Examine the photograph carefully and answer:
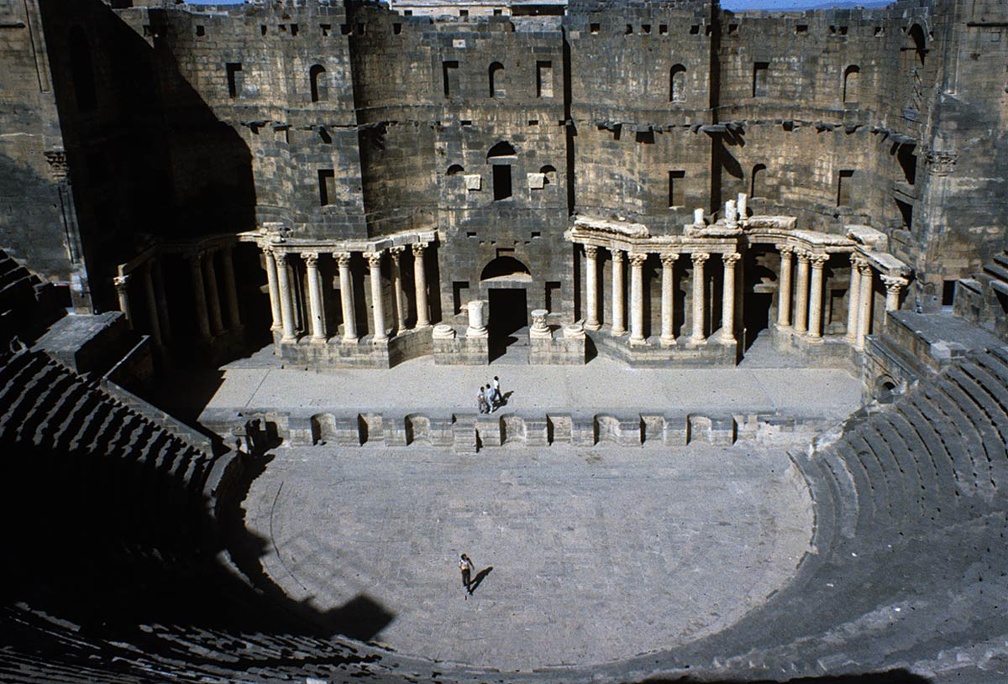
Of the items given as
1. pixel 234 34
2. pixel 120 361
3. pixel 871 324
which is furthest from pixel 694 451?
pixel 234 34

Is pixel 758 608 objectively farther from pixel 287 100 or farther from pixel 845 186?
pixel 287 100

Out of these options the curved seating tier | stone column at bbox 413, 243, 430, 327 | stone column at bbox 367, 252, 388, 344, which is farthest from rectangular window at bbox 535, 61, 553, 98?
the curved seating tier

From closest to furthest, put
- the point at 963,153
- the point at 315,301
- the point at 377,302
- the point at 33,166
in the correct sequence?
the point at 963,153
the point at 33,166
the point at 377,302
the point at 315,301

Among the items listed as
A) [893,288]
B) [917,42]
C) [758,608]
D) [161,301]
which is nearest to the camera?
[758,608]

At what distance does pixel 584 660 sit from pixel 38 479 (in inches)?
482

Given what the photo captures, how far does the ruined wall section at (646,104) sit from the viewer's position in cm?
3056

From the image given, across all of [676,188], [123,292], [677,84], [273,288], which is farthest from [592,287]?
[123,292]

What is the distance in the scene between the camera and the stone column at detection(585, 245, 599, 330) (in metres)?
33.2

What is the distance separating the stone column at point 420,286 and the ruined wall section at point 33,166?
10029 millimetres

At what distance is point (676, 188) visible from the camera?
3219 centimetres

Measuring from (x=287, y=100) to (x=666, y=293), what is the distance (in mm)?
13150

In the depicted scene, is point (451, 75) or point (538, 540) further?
point (451, 75)

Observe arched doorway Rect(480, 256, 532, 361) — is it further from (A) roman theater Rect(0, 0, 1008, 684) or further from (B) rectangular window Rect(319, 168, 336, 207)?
(B) rectangular window Rect(319, 168, 336, 207)

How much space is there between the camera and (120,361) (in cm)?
2859
